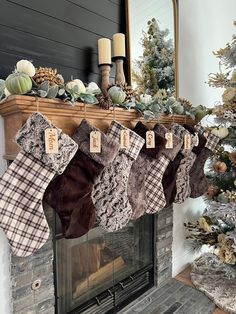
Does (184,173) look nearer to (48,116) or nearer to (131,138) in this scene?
(131,138)

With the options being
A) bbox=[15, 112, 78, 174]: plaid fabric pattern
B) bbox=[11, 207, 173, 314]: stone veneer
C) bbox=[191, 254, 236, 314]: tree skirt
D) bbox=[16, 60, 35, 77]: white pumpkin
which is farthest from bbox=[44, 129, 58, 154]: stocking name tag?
bbox=[191, 254, 236, 314]: tree skirt

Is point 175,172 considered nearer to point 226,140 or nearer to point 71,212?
point 226,140

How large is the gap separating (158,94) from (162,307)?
140cm

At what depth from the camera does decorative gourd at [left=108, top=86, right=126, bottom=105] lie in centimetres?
122

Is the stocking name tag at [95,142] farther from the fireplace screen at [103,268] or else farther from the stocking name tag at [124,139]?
the fireplace screen at [103,268]

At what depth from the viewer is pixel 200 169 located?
6.12 ft

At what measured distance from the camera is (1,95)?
3.31ft

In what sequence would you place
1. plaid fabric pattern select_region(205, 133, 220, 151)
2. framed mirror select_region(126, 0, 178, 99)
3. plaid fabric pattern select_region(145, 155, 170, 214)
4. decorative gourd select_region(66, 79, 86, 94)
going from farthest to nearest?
plaid fabric pattern select_region(205, 133, 220, 151) < framed mirror select_region(126, 0, 178, 99) < plaid fabric pattern select_region(145, 155, 170, 214) < decorative gourd select_region(66, 79, 86, 94)

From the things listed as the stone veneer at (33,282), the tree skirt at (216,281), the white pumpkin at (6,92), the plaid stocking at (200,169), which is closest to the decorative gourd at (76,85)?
the white pumpkin at (6,92)

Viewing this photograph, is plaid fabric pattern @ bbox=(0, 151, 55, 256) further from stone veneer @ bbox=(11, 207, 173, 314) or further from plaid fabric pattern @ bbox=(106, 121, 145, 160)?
plaid fabric pattern @ bbox=(106, 121, 145, 160)

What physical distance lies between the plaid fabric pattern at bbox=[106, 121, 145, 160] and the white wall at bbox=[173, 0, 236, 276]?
87 centimetres

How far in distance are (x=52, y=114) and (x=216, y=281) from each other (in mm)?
1745

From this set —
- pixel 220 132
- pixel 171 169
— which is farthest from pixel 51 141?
pixel 220 132

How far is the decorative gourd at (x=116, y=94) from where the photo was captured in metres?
1.22
